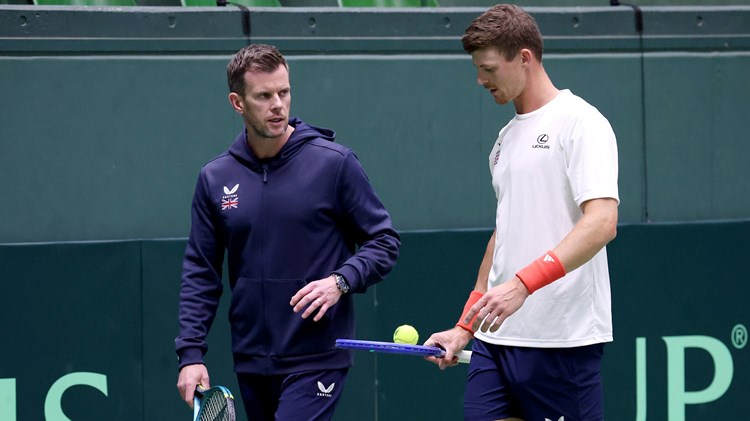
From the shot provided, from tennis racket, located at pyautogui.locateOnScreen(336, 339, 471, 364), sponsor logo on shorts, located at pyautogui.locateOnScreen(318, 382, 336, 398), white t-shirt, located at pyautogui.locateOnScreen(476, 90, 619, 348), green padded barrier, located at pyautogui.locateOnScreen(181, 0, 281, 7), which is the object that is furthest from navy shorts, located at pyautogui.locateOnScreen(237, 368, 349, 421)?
green padded barrier, located at pyautogui.locateOnScreen(181, 0, 281, 7)

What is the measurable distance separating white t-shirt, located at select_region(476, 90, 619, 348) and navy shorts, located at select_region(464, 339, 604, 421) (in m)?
0.06

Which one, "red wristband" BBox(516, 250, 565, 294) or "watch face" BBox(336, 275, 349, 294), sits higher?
"red wristband" BBox(516, 250, 565, 294)

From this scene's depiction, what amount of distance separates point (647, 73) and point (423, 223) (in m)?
1.65

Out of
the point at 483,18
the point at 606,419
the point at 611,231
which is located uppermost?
the point at 483,18

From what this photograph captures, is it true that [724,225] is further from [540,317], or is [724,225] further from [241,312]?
[241,312]

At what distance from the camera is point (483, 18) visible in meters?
4.25

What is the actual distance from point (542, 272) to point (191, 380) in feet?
4.30

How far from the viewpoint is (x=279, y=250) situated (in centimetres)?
431

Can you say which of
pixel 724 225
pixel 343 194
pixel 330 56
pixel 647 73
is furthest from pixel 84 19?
pixel 724 225

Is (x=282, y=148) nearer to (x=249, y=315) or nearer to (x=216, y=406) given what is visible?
(x=249, y=315)

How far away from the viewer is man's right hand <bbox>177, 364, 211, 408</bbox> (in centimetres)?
432

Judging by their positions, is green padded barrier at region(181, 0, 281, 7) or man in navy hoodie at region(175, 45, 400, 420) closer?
man in navy hoodie at region(175, 45, 400, 420)

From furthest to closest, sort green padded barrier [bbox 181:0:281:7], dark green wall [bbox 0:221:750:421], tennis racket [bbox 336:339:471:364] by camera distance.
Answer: green padded barrier [bbox 181:0:281:7] < dark green wall [bbox 0:221:750:421] < tennis racket [bbox 336:339:471:364]

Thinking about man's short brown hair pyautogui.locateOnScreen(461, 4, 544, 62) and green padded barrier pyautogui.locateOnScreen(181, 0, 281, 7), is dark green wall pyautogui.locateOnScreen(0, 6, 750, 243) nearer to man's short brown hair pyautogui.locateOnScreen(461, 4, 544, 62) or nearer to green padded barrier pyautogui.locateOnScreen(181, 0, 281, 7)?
green padded barrier pyautogui.locateOnScreen(181, 0, 281, 7)
